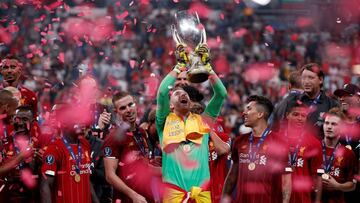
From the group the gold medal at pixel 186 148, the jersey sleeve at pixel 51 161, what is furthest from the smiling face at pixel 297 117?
the jersey sleeve at pixel 51 161

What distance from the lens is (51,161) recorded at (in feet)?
31.8

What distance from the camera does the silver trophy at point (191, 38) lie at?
344 inches

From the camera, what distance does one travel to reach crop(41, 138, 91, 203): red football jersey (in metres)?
9.73

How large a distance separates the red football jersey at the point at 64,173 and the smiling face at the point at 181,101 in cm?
126

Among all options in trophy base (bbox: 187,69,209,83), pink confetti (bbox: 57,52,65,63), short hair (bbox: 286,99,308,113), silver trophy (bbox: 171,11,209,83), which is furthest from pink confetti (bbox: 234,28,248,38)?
trophy base (bbox: 187,69,209,83)

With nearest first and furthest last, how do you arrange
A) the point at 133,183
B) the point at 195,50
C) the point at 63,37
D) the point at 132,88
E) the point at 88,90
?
1. the point at 195,50
2. the point at 133,183
3. the point at 88,90
4. the point at 132,88
5. the point at 63,37

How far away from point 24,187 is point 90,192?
0.70 meters

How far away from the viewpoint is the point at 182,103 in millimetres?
9195

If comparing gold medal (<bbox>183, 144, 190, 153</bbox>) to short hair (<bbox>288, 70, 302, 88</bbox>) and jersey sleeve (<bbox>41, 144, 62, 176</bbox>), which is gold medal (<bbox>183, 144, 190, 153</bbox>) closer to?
jersey sleeve (<bbox>41, 144, 62, 176</bbox>)

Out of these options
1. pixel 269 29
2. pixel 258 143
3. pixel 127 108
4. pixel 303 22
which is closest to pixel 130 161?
pixel 127 108

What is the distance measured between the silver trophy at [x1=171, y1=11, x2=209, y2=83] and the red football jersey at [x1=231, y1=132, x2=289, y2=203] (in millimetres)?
1330

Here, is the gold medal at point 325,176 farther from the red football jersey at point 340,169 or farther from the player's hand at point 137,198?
the player's hand at point 137,198

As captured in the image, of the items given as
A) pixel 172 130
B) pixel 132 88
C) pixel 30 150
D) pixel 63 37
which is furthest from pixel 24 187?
pixel 63 37

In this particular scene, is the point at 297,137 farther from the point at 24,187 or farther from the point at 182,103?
the point at 24,187
